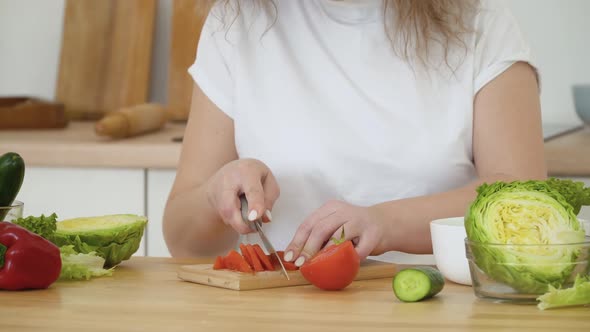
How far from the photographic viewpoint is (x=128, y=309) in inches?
41.6

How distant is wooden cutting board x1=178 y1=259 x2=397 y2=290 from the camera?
1176mm

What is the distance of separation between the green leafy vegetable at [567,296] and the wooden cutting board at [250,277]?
11.0 inches

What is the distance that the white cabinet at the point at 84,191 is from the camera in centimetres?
233

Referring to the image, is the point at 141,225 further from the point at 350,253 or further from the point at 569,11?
the point at 569,11

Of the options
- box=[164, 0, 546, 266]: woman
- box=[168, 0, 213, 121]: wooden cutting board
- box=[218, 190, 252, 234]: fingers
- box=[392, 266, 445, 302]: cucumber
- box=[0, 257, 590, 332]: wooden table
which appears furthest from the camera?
box=[168, 0, 213, 121]: wooden cutting board

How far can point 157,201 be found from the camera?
91.0 inches

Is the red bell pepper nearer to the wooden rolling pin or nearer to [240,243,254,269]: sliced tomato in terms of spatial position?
[240,243,254,269]: sliced tomato

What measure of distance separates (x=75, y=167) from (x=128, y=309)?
136 centimetres

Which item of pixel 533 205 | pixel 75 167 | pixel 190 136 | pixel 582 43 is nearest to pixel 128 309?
pixel 533 205

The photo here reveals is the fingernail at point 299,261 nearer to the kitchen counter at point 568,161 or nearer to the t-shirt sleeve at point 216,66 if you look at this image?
the t-shirt sleeve at point 216,66

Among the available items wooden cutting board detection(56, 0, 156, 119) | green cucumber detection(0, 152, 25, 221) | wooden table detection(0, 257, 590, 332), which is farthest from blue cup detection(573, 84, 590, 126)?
Result: green cucumber detection(0, 152, 25, 221)

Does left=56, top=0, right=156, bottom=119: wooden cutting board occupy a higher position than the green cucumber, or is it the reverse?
left=56, top=0, right=156, bottom=119: wooden cutting board

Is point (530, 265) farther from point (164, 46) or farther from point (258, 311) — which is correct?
point (164, 46)

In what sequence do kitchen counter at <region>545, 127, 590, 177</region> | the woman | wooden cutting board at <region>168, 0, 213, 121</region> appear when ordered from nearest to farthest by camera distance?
the woman
kitchen counter at <region>545, 127, 590, 177</region>
wooden cutting board at <region>168, 0, 213, 121</region>
